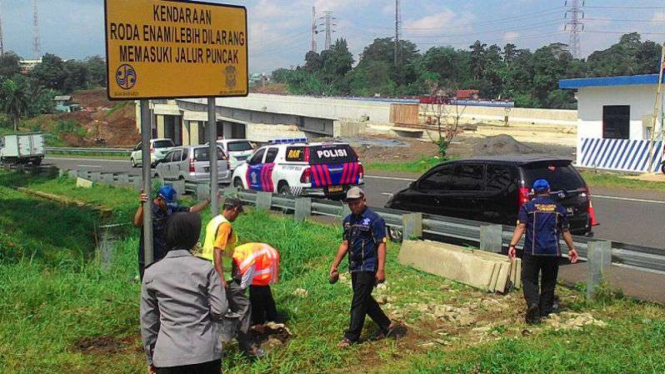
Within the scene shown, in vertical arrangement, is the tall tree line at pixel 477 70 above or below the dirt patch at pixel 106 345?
above

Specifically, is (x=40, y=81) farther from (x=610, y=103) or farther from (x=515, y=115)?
(x=610, y=103)

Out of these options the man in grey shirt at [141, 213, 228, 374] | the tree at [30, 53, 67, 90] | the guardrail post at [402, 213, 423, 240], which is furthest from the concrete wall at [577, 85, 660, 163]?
the tree at [30, 53, 67, 90]

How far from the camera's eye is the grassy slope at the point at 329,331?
20.6 ft

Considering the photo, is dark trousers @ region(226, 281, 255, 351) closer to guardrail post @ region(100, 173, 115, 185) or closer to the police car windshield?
the police car windshield

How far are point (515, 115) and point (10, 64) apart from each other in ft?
345

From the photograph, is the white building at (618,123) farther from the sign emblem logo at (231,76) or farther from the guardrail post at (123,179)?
the sign emblem logo at (231,76)

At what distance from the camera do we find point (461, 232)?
11.2 meters

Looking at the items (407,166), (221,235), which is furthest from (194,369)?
(407,166)

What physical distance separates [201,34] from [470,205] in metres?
6.26

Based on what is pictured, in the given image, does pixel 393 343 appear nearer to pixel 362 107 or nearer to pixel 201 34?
pixel 201 34

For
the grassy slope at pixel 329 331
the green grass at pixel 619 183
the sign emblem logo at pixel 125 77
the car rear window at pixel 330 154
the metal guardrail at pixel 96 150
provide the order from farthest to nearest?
1. the metal guardrail at pixel 96 150
2. the green grass at pixel 619 183
3. the car rear window at pixel 330 154
4. the sign emblem logo at pixel 125 77
5. the grassy slope at pixel 329 331

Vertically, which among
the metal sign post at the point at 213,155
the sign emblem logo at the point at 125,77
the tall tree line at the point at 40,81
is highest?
the tall tree line at the point at 40,81

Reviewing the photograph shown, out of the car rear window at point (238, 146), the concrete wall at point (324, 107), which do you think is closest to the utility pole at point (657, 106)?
the car rear window at point (238, 146)

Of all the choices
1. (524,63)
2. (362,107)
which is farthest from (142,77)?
(524,63)
